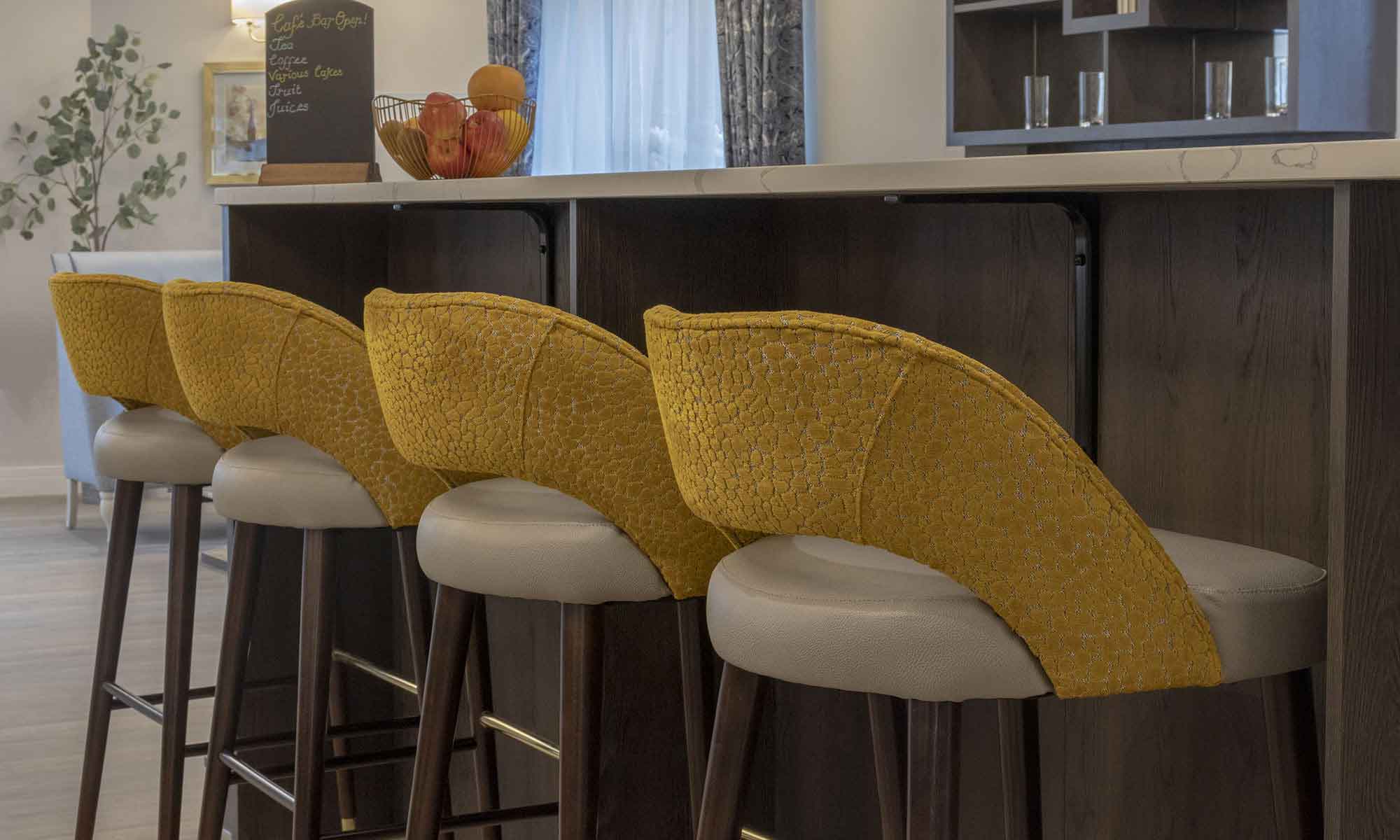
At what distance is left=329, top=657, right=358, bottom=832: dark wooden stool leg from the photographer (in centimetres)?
271

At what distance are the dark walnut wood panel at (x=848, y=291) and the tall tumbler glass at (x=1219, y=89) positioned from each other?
2.93m

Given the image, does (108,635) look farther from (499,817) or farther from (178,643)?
(499,817)

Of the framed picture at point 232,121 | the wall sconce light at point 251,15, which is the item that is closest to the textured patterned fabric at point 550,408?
the wall sconce light at point 251,15

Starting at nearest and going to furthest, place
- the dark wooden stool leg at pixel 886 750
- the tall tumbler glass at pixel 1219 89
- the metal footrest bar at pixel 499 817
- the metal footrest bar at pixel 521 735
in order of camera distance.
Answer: the dark wooden stool leg at pixel 886 750
the metal footrest bar at pixel 499 817
the metal footrest bar at pixel 521 735
the tall tumbler glass at pixel 1219 89

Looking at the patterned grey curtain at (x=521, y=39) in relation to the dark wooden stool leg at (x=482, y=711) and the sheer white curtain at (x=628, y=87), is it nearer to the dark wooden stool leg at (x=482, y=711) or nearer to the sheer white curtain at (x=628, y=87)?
the sheer white curtain at (x=628, y=87)

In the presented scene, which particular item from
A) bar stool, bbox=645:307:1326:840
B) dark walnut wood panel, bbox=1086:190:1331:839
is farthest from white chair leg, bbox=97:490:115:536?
bar stool, bbox=645:307:1326:840

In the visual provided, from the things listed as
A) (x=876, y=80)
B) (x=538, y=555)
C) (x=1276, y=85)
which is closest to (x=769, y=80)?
(x=876, y=80)

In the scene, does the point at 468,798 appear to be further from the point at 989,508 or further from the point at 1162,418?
the point at 989,508

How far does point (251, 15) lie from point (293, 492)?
6.04m

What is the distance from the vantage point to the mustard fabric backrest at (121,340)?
2340mm

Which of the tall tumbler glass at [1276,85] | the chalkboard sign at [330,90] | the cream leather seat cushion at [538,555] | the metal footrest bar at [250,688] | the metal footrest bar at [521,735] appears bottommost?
the metal footrest bar at [250,688]

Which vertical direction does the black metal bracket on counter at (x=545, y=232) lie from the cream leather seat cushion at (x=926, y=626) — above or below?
above

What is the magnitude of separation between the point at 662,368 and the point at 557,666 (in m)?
1.22

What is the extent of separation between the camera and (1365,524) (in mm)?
1068
